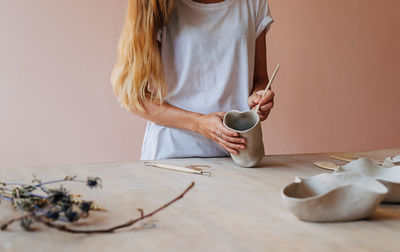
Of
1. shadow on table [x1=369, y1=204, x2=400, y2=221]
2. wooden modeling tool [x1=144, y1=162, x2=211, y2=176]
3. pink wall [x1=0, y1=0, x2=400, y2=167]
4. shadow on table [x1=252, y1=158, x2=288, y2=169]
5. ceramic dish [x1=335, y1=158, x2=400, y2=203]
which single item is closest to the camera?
shadow on table [x1=369, y1=204, x2=400, y2=221]

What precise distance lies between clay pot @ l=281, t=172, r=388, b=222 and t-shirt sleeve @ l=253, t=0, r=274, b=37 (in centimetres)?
94

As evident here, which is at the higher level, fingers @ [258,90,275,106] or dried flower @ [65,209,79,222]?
fingers @ [258,90,275,106]

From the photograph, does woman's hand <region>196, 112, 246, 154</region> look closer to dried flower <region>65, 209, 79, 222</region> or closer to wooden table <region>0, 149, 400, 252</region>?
wooden table <region>0, 149, 400, 252</region>

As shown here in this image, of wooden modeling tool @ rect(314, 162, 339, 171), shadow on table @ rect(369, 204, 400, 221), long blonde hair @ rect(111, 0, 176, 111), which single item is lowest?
wooden modeling tool @ rect(314, 162, 339, 171)

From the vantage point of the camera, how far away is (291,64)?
3.22 m

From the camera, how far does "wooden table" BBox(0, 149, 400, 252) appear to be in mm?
628

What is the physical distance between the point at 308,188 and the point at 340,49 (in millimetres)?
2823

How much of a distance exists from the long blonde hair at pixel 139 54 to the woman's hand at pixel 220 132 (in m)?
0.19

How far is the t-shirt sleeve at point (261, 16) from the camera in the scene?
62.3 inches

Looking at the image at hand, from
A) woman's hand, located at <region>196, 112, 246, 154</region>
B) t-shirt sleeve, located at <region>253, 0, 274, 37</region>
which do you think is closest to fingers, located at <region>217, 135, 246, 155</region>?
woman's hand, located at <region>196, 112, 246, 154</region>

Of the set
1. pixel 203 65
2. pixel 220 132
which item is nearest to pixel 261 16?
pixel 203 65

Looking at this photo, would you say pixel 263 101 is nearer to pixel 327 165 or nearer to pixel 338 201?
pixel 327 165

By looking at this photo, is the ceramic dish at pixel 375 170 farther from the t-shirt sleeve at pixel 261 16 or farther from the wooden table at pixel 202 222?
the t-shirt sleeve at pixel 261 16

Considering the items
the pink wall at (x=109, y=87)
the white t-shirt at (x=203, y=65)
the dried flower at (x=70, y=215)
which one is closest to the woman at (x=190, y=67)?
the white t-shirt at (x=203, y=65)
